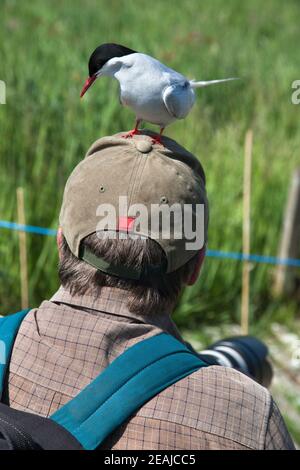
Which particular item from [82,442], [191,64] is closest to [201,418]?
[82,442]

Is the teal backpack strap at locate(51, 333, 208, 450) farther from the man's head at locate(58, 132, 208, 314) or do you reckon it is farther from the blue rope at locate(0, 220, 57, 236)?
the blue rope at locate(0, 220, 57, 236)

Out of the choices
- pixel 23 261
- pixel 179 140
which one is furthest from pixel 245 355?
pixel 179 140

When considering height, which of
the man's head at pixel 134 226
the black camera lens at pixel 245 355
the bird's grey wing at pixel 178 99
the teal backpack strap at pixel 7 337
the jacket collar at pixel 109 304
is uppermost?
the bird's grey wing at pixel 178 99

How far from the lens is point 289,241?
14.3 ft

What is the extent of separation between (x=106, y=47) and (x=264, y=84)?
15.7ft

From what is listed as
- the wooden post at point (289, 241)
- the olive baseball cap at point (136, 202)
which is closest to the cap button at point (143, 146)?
the olive baseball cap at point (136, 202)

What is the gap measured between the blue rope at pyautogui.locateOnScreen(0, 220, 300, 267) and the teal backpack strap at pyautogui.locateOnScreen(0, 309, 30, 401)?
2201 millimetres

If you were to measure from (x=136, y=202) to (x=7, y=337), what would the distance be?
348 millimetres

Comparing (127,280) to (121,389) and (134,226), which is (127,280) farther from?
(121,389)

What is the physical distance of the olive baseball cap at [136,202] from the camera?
4.65 feet

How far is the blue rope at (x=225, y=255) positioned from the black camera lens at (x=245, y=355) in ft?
5.70

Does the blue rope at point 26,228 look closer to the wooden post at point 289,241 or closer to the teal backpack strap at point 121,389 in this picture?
the wooden post at point 289,241

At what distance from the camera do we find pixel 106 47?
1.75m

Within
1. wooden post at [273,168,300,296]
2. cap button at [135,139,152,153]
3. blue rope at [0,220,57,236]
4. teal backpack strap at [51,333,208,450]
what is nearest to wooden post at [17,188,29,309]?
blue rope at [0,220,57,236]
